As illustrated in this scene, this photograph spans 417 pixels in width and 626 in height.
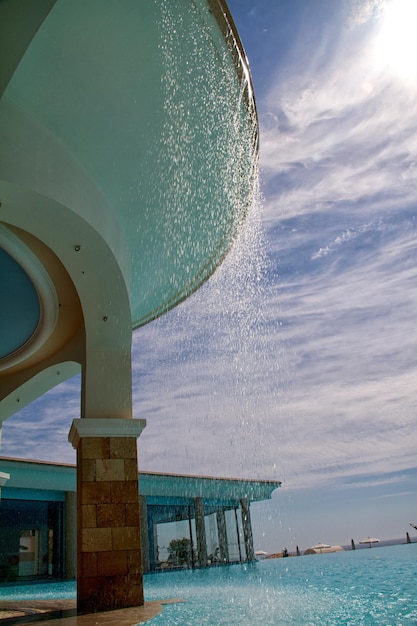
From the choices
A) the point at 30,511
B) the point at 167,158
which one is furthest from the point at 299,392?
the point at 30,511

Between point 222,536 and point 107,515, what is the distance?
17685 millimetres

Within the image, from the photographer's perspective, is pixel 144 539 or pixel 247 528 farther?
pixel 247 528

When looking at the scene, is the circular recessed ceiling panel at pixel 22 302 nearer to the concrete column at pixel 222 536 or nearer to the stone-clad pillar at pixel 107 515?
the stone-clad pillar at pixel 107 515

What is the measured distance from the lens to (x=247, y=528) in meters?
22.6

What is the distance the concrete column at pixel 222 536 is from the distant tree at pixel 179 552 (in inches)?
66.3

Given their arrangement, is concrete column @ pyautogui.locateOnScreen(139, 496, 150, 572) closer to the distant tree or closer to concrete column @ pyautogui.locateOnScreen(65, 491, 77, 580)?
the distant tree

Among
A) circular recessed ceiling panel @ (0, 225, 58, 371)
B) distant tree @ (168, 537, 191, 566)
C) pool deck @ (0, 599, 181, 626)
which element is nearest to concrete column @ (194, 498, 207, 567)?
distant tree @ (168, 537, 191, 566)

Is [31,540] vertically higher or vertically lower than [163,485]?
lower

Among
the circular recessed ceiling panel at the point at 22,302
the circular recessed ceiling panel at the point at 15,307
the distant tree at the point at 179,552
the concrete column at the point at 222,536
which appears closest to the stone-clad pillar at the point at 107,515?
the circular recessed ceiling panel at the point at 22,302

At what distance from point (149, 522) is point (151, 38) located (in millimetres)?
21310

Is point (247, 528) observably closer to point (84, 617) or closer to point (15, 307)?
point (15, 307)

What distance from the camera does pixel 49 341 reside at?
27.5 feet

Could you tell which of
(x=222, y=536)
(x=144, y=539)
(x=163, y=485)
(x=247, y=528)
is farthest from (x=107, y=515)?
(x=247, y=528)

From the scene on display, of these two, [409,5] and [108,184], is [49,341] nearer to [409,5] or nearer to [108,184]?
[108,184]
